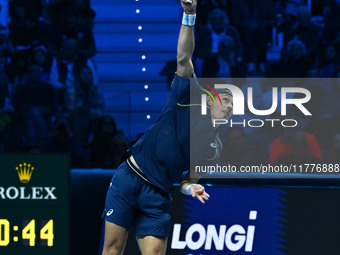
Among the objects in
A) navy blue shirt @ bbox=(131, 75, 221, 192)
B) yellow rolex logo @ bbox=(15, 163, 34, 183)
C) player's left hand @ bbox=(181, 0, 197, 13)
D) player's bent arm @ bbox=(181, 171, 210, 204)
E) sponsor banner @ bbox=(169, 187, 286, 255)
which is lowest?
sponsor banner @ bbox=(169, 187, 286, 255)

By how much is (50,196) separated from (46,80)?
4.66ft

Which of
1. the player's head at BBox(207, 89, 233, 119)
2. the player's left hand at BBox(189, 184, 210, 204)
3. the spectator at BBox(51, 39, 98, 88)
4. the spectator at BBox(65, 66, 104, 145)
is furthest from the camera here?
the spectator at BBox(51, 39, 98, 88)

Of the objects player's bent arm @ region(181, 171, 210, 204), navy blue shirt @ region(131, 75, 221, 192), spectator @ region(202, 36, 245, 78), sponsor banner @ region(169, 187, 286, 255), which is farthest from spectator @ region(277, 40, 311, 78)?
player's bent arm @ region(181, 171, 210, 204)

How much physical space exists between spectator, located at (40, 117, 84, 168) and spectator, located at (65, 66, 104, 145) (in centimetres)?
11

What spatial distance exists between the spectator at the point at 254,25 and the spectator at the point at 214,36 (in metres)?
0.08

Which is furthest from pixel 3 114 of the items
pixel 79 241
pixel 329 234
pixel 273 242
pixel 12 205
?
pixel 329 234

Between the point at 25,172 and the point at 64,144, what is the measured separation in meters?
0.61

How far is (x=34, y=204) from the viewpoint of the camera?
5.18 m

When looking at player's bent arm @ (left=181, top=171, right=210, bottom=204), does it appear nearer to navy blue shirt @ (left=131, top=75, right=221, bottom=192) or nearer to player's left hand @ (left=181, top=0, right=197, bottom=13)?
navy blue shirt @ (left=131, top=75, right=221, bottom=192)

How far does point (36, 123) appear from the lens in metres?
5.88

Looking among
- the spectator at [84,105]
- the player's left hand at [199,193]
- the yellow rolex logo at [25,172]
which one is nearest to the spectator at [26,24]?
the spectator at [84,105]

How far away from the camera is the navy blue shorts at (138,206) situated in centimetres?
397

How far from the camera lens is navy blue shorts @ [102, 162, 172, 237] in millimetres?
3967

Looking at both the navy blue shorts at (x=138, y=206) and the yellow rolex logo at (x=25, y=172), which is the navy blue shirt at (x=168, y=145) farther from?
the yellow rolex logo at (x=25, y=172)
